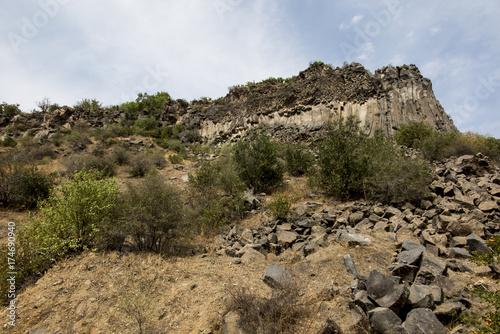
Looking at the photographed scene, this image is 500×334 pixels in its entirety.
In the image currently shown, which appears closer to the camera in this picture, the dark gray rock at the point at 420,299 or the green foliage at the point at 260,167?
the dark gray rock at the point at 420,299

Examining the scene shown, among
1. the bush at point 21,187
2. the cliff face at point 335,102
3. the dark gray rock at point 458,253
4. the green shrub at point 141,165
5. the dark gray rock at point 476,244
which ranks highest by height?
the cliff face at point 335,102

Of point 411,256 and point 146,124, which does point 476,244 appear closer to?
point 411,256

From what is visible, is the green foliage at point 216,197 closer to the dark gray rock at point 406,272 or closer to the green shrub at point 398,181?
the green shrub at point 398,181

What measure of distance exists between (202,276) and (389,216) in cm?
541

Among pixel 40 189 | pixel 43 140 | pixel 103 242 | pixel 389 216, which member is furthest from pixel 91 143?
pixel 389 216

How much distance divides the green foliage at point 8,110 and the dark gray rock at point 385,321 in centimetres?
4776

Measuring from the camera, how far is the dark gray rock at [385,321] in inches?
115

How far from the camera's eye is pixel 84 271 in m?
4.91

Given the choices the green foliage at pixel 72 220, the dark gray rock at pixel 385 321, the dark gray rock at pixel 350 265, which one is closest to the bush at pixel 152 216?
the green foliage at pixel 72 220

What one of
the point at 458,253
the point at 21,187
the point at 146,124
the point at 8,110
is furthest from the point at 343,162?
the point at 8,110

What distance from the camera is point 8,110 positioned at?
33812 millimetres

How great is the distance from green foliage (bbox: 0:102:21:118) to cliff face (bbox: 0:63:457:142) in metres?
1.90

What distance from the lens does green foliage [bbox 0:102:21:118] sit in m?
33.8

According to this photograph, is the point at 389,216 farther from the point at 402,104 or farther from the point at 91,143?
the point at 91,143
